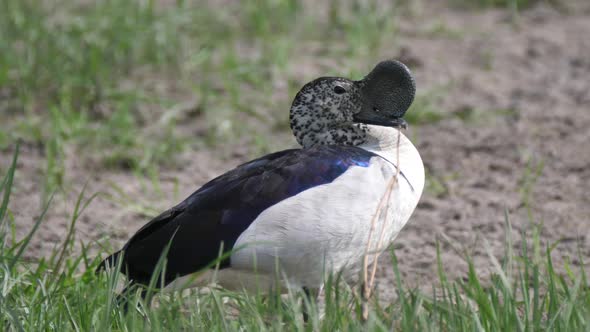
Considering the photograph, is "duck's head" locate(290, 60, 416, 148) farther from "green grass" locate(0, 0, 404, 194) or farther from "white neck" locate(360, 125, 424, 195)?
"green grass" locate(0, 0, 404, 194)

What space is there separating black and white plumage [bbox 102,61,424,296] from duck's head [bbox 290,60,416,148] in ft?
0.05

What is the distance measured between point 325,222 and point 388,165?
1.24 feet

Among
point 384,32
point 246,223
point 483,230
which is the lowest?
point 483,230

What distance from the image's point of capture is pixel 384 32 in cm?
675

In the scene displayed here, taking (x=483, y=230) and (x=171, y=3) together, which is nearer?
(x=483, y=230)

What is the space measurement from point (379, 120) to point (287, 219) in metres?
0.63

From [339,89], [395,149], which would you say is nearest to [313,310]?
[395,149]

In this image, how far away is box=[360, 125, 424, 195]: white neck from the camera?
3.69 m

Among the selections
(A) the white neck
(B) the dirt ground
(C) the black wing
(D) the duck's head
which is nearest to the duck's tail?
(C) the black wing

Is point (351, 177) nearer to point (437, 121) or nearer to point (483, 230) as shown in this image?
point (483, 230)

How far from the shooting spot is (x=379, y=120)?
382cm

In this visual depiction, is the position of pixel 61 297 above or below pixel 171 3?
below

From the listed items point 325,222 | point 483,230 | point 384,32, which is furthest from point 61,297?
point 384,32

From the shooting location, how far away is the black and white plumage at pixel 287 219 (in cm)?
341
